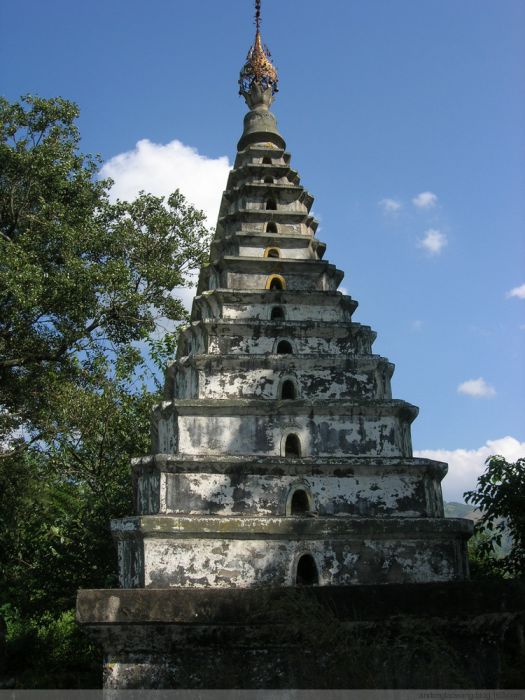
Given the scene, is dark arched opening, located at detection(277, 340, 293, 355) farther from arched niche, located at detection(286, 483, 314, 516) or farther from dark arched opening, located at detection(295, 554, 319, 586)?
dark arched opening, located at detection(295, 554, 319, 586)

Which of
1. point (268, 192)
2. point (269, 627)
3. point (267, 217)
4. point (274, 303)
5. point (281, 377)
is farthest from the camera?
point (268, 192)

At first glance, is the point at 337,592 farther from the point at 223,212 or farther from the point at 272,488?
the point at 223,212

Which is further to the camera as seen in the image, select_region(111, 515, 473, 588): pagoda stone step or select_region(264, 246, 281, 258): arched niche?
select_region(264, 246, 281, 258): arched niche

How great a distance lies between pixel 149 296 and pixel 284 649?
13104 millimetres

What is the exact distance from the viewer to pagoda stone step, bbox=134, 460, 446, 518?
9.33 m

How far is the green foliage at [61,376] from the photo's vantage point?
52.4 ft

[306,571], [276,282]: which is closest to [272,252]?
[276,282]

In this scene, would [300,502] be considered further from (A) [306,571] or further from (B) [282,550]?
(A) [306,571]

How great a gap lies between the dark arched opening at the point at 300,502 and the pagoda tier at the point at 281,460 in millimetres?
16

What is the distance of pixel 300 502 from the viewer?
9.55m

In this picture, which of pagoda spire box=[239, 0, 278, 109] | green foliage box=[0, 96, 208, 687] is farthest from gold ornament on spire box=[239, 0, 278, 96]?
green foliage box=[0, 96, 208, 687]

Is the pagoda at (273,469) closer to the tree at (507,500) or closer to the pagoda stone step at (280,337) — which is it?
the pagoda stone step at (280,337)

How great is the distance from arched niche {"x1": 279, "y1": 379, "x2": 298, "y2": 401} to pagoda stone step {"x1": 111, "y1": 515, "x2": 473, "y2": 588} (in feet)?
7.19

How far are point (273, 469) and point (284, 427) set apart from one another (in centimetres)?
75
